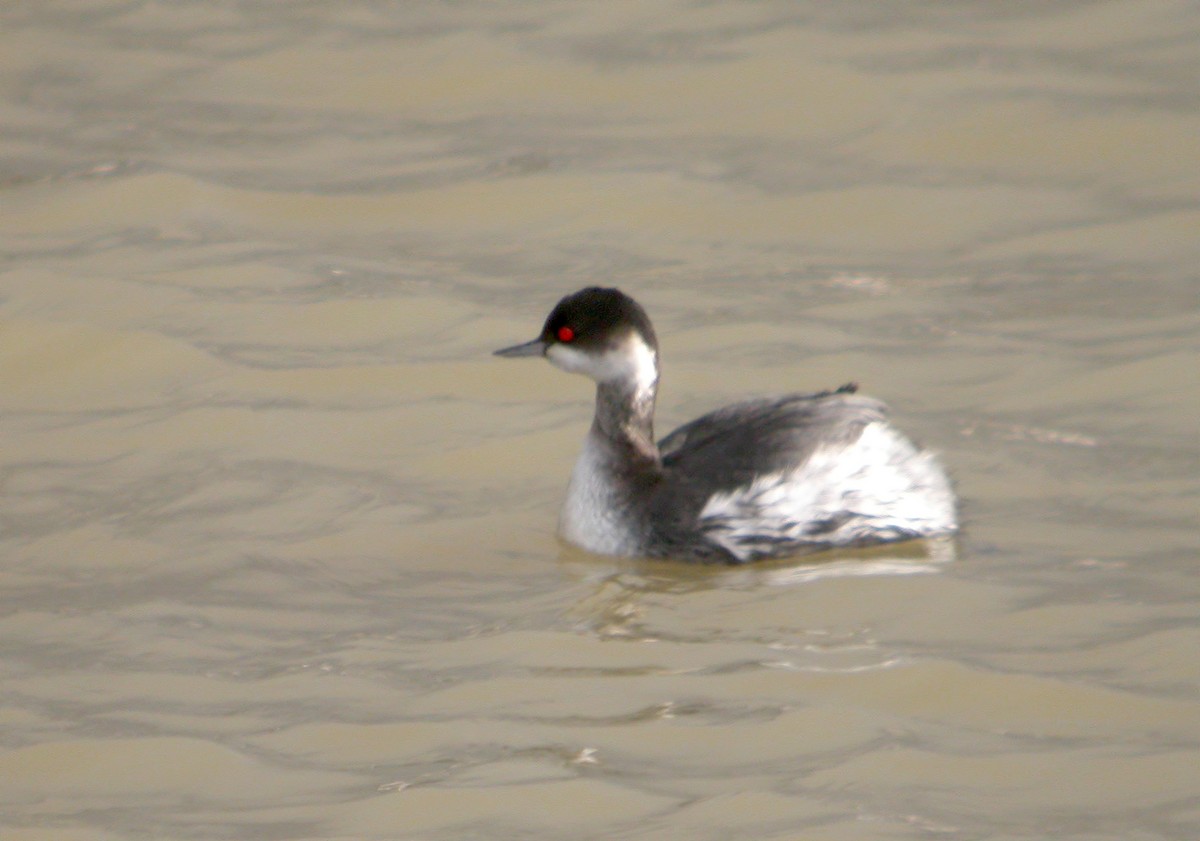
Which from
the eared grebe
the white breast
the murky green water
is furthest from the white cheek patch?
the murky green water

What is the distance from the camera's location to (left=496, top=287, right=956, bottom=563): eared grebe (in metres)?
6.40

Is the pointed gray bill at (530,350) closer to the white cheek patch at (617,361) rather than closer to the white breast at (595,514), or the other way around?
the white cheek patch at (617,361)

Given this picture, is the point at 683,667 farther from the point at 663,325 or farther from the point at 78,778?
the point at 663,325

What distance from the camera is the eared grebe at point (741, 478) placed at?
640cm

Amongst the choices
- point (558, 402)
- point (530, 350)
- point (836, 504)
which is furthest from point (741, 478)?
point (558, 402)

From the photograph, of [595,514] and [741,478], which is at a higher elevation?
[741,478]

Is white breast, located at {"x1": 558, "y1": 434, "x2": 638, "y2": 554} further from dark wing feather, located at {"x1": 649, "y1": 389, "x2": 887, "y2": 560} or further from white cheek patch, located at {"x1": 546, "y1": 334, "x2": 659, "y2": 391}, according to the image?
white cheek patch, located at {"x1": 546, "y1": 334, "x2": 659, "y2": 391}

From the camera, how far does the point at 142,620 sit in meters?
6.04

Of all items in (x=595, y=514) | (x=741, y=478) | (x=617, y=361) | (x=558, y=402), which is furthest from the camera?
(x=558, y=402)

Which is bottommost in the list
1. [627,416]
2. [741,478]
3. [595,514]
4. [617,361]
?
[595,514]

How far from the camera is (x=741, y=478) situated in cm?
640

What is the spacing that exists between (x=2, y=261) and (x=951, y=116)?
4730mm

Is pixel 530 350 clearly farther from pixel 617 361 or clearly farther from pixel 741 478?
pixel 741 478

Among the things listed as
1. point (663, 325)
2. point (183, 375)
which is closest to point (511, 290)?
point (663, 325)
